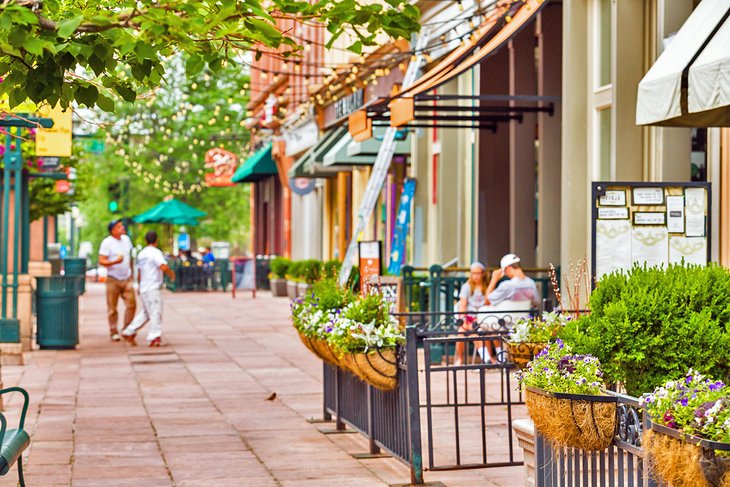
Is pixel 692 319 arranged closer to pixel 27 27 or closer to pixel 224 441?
pixel 27 27

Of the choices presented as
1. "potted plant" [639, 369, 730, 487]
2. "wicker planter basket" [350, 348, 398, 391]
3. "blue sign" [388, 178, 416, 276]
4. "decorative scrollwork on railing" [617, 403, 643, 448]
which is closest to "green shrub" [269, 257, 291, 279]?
"blue sign" [388, 178, 416, 276]

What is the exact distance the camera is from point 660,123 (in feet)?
35.7

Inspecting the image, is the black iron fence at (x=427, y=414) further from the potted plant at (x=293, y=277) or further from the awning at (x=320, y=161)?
the potted plant at (x=293, y=277)

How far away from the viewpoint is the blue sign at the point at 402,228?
23125 millimetres

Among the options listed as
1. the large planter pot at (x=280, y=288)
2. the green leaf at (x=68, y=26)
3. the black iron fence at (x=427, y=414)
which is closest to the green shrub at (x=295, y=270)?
the large planter pot at (x=280, y=288)

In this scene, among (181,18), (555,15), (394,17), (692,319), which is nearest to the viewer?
(181,18)

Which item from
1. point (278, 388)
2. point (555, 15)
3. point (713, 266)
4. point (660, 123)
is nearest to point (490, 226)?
point (555, 15)

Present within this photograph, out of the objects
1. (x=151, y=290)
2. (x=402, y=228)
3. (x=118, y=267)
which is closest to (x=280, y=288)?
(x=402, y=228)

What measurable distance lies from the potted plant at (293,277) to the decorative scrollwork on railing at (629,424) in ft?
92.1

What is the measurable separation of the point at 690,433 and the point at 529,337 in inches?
179

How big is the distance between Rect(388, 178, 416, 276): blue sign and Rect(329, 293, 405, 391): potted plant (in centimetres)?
1290

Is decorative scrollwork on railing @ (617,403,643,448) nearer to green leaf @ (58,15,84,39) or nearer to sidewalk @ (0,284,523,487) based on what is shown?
green leaf @ (58,15,84,39)

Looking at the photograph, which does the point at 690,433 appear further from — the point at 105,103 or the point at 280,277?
the point at 280,277

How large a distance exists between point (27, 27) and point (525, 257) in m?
14.5
